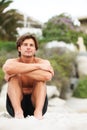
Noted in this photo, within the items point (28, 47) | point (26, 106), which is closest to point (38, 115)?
point (26, 106)

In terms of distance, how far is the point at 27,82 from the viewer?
6047 mm

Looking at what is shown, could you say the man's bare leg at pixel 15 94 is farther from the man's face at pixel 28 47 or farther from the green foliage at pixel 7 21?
the green foliage at pixel 7 21

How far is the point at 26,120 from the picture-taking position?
5590 mm

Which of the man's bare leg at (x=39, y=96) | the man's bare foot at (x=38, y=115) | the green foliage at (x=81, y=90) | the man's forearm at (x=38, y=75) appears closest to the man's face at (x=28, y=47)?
the man's forearm at (x=38, y=75)

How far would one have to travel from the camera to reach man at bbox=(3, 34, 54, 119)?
5.93 meters

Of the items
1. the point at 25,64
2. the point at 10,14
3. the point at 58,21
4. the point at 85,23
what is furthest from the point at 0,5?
the point at 25,64

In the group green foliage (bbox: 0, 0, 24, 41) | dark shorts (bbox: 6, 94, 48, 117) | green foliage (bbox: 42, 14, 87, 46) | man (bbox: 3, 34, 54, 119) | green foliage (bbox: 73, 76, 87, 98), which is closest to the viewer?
man (bbox: 3, 34, 54, 119)

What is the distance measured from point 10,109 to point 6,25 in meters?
23.4

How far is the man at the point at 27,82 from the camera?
233 inches

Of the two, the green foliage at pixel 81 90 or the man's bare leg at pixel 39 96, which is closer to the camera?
the man's bare leg at pixel 39 96

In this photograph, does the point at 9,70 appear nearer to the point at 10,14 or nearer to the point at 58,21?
the point at 10,14

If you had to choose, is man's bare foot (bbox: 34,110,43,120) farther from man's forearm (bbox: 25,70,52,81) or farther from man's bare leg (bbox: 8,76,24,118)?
man's forearm (bbox: 25,70,52,81)

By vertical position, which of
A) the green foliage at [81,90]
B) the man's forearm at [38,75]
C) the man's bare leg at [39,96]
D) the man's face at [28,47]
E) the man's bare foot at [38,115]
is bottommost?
the green foliage at [81,90]

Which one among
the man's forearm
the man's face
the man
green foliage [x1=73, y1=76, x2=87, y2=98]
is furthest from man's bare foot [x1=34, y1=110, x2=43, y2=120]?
green foliage [x1=73, y1=76, x2=87, y2=98]
